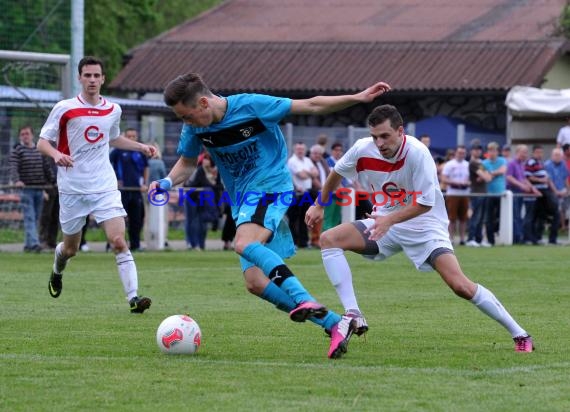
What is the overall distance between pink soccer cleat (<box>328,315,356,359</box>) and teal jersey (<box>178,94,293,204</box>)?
1.00 m

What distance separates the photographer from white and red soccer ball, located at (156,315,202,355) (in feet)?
28.2

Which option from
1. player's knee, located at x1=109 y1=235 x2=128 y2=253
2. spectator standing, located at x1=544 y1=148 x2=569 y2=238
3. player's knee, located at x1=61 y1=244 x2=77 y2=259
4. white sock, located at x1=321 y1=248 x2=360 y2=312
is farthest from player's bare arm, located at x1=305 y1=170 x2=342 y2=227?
spectator standing, located at x1=544 y1=148 x2=569 y2=238

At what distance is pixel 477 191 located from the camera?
2509cm

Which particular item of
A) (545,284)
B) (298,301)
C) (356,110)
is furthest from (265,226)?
(356,110)

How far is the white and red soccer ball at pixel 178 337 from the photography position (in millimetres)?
8586

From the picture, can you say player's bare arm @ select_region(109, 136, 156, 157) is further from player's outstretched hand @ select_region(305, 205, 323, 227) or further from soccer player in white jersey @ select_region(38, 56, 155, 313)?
player's outstretched hand @ select_region(305, 205, 323, 227)

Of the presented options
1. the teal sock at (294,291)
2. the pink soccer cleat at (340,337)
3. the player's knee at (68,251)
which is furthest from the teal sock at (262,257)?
the player's knee at (68,251)

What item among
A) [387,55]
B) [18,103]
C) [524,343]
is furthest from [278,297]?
[387,55]

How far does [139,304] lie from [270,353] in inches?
121

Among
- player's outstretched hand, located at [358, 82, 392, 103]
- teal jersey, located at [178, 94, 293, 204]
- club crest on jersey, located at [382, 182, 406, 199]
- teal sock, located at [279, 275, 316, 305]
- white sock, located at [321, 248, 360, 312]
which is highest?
player's outstretched hand, located at [358, 82, 392, 103]

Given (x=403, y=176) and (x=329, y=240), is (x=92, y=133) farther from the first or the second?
(x=403, y=176)

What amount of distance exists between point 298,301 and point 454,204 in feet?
56.1

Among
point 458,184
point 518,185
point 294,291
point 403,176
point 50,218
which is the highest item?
point 403,176

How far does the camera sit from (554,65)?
1319 inches
